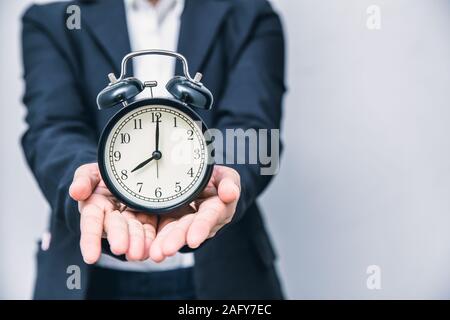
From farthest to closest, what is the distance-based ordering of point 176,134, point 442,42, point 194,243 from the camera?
point 442,42
point 176,134
point 194,243

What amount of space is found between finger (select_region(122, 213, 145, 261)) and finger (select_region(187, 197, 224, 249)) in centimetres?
8

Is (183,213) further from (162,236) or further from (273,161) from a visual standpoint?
(273,161)

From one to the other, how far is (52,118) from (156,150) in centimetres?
46

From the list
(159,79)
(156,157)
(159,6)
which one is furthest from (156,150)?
(159,6)

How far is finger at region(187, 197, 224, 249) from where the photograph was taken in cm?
97

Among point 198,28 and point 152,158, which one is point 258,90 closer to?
point 198,28

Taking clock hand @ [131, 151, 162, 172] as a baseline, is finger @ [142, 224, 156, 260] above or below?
below

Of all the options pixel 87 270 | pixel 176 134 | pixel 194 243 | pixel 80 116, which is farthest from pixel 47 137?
pixel 194 243

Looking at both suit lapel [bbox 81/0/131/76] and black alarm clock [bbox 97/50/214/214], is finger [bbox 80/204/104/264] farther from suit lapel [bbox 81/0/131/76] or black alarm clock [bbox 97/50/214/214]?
suit lapel [bbox 81/0/131/76]

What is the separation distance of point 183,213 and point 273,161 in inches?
16.7

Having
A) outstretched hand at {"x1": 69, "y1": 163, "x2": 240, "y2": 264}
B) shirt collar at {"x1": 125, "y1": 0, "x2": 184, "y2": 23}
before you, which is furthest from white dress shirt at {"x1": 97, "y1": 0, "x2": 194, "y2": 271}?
outstretched hand at {"x1": 69, "y1": 163, "x2": 240, "y2": 264}

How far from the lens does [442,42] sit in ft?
5.40

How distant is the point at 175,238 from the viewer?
0.98 metres

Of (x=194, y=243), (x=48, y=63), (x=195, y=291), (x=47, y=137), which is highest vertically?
(x=48, y=63)
